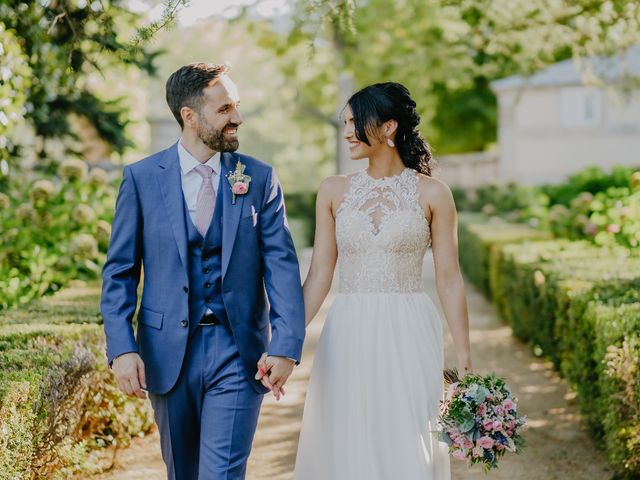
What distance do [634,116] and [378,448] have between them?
2922 cm

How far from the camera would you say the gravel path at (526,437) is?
5.52 m

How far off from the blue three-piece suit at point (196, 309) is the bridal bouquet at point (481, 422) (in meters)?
0.67

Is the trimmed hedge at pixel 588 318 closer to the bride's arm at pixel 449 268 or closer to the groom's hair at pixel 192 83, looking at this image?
the bride's arm at pixel 449 268

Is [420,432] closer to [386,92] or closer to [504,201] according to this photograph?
[386,92]

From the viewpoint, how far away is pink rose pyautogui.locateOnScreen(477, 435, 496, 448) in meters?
3.54

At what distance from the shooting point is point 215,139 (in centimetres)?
360

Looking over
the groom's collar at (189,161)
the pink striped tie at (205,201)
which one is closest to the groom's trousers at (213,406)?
the pink striped tie at (205,201)

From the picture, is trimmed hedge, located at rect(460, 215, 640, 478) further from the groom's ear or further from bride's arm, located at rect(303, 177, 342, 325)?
the groom's ear

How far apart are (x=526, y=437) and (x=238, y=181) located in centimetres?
351

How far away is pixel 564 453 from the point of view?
19.3 ft

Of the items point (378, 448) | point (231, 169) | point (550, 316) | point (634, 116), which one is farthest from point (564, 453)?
point (634, 116)

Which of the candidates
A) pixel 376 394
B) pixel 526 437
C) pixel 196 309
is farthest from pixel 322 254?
pixel 526 437

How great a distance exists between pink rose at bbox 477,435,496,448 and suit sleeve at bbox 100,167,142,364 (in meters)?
1.37

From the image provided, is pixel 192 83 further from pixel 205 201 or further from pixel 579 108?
pixel 579 108
